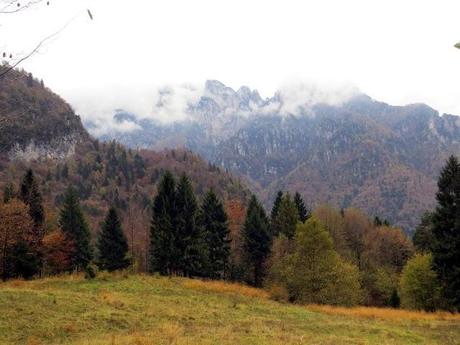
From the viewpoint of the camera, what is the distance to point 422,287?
175ft

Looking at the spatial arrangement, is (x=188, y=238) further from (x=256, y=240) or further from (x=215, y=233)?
(x=256, y=240)

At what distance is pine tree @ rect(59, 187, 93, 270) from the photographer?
245 ft

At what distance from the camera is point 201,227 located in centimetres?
6619

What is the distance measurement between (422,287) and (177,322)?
39221 mm

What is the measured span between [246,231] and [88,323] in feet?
176

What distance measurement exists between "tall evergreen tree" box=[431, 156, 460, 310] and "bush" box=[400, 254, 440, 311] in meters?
7.12

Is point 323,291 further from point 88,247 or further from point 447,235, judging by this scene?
point 88,247

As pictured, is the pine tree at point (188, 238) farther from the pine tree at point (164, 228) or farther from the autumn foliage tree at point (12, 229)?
the autumn foliage tree at point (12, 229)

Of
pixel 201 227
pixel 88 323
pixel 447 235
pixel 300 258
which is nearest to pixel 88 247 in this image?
pixel 201 227

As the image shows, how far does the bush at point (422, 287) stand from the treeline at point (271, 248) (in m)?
0.11

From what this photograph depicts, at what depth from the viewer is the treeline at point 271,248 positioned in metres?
46.8

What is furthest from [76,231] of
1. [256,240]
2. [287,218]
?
[287,218]

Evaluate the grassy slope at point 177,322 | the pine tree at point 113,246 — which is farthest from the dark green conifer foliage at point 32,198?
the grassy slope at point 177,322

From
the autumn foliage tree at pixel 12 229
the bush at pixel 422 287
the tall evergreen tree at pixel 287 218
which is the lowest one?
the bush at pixel 422 287
